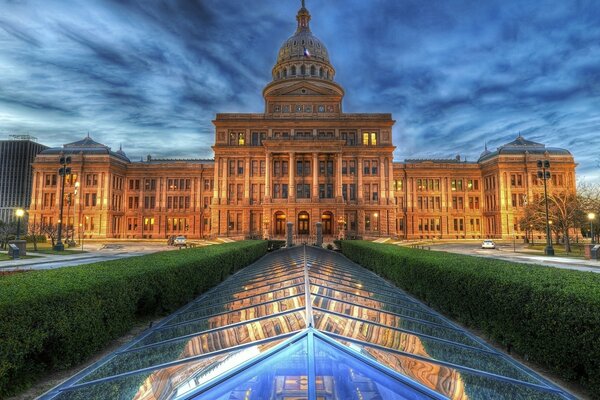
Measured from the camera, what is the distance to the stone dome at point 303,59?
76438 millimetres

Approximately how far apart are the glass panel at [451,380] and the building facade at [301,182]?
49886mm

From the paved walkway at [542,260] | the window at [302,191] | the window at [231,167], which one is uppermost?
the window at [231,167]

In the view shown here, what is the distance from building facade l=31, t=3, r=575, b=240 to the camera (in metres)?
59.1

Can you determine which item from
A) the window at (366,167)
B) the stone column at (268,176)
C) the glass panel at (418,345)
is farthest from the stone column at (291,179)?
the glass panel at (418,345)

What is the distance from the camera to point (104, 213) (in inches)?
2677

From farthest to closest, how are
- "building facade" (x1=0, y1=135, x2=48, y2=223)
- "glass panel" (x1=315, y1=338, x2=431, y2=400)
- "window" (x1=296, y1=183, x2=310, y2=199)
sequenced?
"building facade" (x1=0, y1=135, x2=48, y2=223) → "window" (x1=296, y1=183, x2=310, y2=199) → "glass panel" (x1=315, y1=338, x2=431, y2=400)

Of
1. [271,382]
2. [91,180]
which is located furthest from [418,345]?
[91,180]

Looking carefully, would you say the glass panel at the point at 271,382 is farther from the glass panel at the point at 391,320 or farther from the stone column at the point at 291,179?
the stone column at the point at 291,179

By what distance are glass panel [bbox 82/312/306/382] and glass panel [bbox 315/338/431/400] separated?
2.97ft

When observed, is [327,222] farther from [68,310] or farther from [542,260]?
[68,310]

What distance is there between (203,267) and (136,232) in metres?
67.1

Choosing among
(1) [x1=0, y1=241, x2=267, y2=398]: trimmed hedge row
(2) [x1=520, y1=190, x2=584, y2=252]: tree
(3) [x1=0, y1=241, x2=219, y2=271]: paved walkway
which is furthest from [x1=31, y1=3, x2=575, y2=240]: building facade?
(1) [x1=0, y1=241, x2=267, y2=398]: trimmed hedge row

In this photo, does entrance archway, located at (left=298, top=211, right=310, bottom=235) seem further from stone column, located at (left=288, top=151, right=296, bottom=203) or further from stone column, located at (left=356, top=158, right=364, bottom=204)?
stone column, located at (left=356, top=158, right=364, bottom=204)

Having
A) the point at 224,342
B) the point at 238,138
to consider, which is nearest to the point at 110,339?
the point at 224,342
